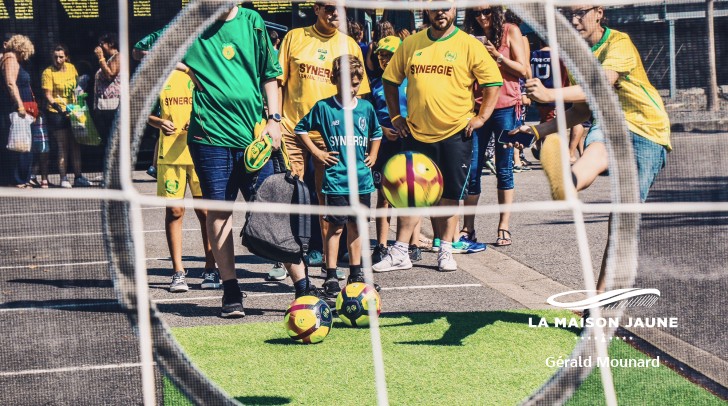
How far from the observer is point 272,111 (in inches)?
219

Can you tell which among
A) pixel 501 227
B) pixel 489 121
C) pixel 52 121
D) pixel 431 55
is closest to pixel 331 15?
pixel 431 55

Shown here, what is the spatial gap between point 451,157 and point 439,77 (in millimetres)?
525

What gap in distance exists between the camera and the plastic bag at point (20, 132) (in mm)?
4117

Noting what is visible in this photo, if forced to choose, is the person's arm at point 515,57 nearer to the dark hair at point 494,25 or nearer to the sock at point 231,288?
the dark hair at point 494,25

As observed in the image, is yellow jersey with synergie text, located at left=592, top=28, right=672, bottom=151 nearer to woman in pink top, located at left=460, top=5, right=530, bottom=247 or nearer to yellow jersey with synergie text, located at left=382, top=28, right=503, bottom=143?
yellow jersey with synergie text, located at left=382, top=28, right=503, bottom=143

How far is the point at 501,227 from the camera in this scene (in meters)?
7.78

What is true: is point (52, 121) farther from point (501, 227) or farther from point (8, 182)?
point (501, 227)

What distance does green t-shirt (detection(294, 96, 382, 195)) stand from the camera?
239 inches

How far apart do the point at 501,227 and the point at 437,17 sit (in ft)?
6.93

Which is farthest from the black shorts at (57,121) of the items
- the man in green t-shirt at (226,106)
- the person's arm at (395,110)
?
the person's arm at (395,110)

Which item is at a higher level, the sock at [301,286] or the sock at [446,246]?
the sock at [446,246]

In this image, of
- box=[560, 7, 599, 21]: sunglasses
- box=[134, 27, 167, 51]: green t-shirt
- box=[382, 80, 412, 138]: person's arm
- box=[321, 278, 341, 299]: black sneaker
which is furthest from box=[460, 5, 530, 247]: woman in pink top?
box=[134, 27, 167, 51]: green t-shirt

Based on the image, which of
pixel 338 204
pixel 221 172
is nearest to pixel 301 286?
pixel 338 204

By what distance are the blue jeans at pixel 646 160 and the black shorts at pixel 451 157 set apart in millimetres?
2031
